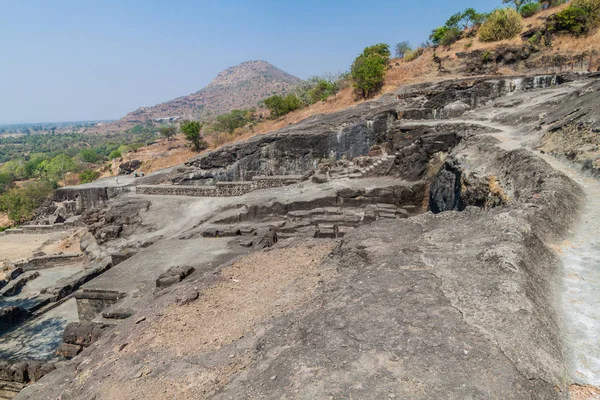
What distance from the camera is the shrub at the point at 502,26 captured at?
2730cm

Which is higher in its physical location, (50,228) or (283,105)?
(283,105)

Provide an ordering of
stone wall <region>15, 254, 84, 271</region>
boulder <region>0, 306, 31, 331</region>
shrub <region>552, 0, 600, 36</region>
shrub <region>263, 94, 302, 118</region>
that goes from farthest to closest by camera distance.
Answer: shrub <region>263, 94, 302, 118</region> < shrub <region>552, 0, 600, 36</region> < stone wall <region>15, 254, 84, 271</region> < boulder <region>0, 306, 31, 331</region>

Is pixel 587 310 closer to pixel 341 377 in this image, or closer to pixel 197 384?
pixel 341 377

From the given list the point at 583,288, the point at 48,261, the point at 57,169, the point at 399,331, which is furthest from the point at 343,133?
the point at 57,169

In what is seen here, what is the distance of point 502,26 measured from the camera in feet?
90.8

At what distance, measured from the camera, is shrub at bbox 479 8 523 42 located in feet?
89.6

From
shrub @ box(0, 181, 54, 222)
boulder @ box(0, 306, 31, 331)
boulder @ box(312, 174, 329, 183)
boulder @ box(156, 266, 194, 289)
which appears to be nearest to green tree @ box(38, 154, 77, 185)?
shrub @ box(0, 181, 54, 222)

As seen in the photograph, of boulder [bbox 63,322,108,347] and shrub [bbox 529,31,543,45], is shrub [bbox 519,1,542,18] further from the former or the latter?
boulder [bbox 63,322,108,347]

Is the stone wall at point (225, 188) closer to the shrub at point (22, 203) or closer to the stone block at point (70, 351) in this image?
the stone block at point (70, 351)

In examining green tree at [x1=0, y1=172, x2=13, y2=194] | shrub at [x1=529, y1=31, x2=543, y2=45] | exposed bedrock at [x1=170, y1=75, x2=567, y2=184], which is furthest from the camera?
green tree at [x1=0, y1=172, x2=13, y2=194]

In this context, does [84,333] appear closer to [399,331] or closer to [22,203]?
[399,331]

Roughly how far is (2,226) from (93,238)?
65.6ft

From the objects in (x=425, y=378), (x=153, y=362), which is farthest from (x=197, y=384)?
(x=425, y=378)

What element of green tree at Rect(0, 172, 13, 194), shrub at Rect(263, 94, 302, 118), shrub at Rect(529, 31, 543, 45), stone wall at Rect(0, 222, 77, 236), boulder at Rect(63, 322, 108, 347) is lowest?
stone wall at Rect(0, 222, 77, 236)
